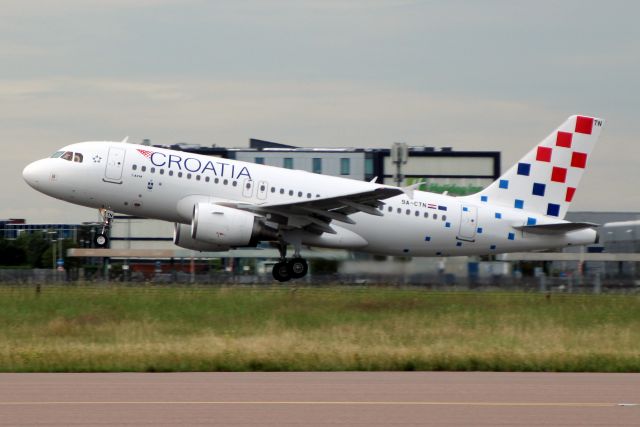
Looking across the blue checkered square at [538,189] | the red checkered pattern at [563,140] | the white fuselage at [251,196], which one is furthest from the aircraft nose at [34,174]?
the red checkered pattern at [563,140]

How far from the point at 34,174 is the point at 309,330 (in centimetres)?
1312

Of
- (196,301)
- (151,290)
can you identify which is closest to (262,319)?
(196,301)

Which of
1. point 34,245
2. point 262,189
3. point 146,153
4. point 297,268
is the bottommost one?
point 297,268

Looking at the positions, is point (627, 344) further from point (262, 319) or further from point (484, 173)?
point (484, 173)

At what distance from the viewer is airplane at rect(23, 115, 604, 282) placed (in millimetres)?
33656

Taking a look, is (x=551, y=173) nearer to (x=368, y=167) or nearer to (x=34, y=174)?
(x=34, y=174)

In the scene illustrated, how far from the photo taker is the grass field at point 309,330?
19.4m

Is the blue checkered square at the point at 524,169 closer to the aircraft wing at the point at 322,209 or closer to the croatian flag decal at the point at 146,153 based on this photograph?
the aircraft wing at the point at 322,209

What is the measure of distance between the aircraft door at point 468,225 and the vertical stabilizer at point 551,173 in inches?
55.3

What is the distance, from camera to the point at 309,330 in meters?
26.0

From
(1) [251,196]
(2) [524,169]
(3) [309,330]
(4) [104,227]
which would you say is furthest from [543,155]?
(3) [309,330]

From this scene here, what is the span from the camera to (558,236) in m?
37.0
